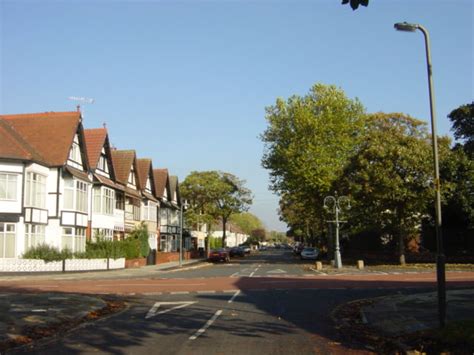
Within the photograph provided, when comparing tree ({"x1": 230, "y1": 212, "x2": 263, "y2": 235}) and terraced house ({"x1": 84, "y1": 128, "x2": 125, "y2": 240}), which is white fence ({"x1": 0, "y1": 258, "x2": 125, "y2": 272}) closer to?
terraced house ({"x1": 84, "y1": 128, "x2": 125, "y2": 240})

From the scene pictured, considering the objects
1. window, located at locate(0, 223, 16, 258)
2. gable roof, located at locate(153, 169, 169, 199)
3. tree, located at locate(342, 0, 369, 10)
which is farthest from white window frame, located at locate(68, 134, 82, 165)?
tree, located at locate(342, 0, 369, 10)

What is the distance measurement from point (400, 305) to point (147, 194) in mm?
43062

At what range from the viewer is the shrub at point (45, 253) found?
33.9 metres

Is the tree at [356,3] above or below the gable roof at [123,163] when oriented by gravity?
below

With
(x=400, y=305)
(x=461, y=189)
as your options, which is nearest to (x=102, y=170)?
(x=461, y=189)

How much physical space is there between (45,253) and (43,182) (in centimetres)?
481

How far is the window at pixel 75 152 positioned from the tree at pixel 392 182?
20362 mm

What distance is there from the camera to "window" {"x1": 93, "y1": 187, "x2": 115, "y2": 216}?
42.1m

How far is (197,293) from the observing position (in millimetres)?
20578

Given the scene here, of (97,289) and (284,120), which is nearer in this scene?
(97,289)

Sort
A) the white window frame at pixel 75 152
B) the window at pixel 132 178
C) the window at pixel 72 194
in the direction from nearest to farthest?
1. the window at pixel 72 194
2. the white window frame at pixel 75 152
3. the window at pixel 132 178

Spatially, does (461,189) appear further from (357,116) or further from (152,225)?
(152,225)

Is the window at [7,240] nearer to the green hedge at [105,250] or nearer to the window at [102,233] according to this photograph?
the green hedge at [105,250]

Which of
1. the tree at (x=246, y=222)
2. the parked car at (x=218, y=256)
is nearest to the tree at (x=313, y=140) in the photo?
the parked car at (x=218, y=256)
